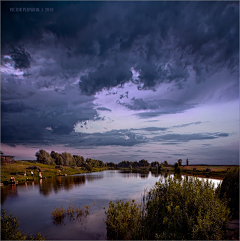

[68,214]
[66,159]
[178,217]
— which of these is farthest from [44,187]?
[66,159]

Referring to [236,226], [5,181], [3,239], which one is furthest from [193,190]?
[5,181]

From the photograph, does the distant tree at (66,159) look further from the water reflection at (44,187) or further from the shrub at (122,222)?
the shrub at (122,222)

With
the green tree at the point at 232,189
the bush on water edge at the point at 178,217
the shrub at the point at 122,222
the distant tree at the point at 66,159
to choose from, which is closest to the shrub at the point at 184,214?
the bush on water edge at the point at 178,217

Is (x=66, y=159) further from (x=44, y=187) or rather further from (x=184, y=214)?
(x=184, y=214)

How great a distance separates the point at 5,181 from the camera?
43.0 m

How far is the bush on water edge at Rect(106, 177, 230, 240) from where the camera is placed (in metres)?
8.77

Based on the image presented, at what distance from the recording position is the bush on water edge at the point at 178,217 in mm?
8766

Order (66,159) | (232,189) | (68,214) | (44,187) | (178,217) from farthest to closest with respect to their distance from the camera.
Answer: (66,159) → (44,187) → (68,214) → (232,189) → (178,217)

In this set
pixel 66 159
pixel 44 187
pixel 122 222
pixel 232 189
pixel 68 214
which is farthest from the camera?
pixel 66 159

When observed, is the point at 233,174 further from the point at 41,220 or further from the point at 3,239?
the point at 41,220

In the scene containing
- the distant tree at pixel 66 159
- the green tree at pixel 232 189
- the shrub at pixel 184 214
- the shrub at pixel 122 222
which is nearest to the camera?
the shrub at pixel 184 214

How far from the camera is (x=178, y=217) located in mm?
9148

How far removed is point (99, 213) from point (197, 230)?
1608 centimetres

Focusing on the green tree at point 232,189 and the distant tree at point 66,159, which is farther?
the distant tree at point 66,159
